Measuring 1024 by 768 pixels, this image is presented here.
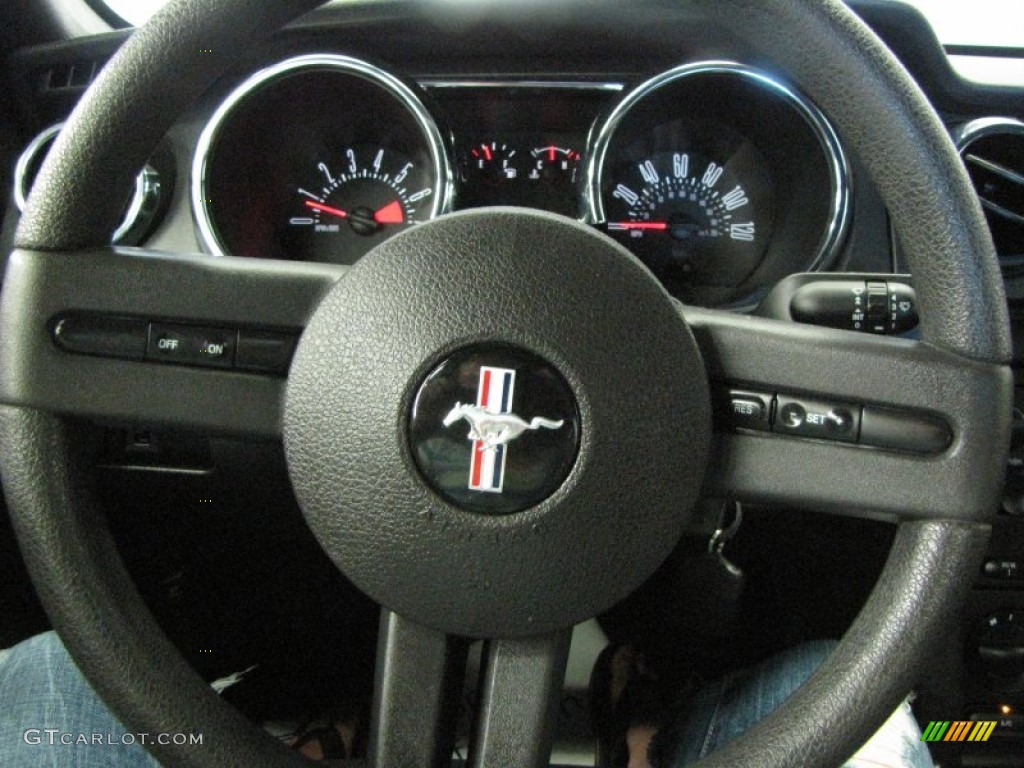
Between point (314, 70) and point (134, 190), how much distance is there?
31 cm

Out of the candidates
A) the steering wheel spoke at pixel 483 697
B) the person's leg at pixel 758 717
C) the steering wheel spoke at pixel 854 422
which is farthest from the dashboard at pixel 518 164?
the steering wheel spoke at pixel 483 697

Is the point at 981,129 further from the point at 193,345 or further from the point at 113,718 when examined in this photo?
Result: the point at 113,718

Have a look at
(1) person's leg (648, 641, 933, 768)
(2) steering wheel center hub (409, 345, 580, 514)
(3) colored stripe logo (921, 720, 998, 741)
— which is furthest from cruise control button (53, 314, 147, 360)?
(3) colored stripe logo (921, 720, 998, 741)

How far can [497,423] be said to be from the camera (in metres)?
0.72

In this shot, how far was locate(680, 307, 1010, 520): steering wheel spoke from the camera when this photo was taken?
2.52 ft

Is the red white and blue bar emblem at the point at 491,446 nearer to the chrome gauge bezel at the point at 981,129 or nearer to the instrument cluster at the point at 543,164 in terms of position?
the instrument cluster at the point at 543,164

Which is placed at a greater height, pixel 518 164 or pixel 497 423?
pixel 518 164

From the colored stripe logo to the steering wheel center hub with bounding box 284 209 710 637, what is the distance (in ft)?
3.43

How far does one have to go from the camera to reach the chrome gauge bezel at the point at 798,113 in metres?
1.42

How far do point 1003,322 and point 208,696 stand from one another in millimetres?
664

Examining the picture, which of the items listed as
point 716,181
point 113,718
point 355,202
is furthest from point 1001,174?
point 113,718

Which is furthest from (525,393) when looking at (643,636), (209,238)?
(643,636)

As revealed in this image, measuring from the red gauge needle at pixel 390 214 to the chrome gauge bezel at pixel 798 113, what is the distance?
11.7 inches

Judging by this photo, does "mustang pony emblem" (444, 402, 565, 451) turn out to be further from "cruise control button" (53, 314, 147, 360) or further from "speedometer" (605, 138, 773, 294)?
"speedometer" (605, 138, 773, 294)
